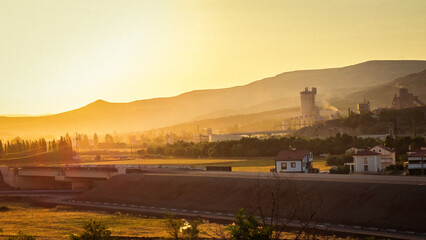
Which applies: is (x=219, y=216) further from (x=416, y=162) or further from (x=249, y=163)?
(x=249, y=163)

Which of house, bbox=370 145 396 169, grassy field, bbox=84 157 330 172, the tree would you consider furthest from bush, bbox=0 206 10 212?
house, bbox=370 145 396 169

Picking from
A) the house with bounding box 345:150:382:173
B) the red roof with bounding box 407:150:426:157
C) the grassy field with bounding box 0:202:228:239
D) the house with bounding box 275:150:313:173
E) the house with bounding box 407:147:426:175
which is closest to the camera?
the grassy field with bounding box 0:202:228:239

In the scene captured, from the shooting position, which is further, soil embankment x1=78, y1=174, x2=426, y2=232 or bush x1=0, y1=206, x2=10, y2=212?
bush x1=0, y1=206, x2=10, y2=212

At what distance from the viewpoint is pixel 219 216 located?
159 ft

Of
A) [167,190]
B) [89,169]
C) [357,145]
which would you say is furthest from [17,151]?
[167,190]

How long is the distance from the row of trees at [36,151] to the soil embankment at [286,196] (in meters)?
84.9

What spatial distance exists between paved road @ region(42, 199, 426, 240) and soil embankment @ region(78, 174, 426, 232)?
1.01 meters

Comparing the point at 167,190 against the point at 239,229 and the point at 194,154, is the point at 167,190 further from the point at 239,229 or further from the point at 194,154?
the point at 194,154

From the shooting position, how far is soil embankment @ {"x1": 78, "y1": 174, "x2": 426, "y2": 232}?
41500 mm

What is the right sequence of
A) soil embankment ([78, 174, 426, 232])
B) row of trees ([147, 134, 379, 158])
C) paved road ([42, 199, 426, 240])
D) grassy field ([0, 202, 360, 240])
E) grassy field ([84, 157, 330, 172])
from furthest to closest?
row of trees ([147, 134, 379, 158]) → grassy field ([84, 157, 330, 172]) → grassy field ([0, 202, 360, 240]) → soil embankment ([78, 174, 426, 232]) → paved road ([42, 199, 426, 240])

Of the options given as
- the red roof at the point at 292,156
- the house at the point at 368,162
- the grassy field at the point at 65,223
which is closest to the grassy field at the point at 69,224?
the grassy field at the point at 65,223

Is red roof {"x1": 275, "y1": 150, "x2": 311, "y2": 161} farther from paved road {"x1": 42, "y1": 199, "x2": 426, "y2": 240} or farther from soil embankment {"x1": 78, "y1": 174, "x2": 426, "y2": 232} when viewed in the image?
paved road {"x1": 42, "y1": 199, "x2": 426, "y2": 240}

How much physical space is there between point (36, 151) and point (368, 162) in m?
108

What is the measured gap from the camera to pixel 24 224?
2115 inches
